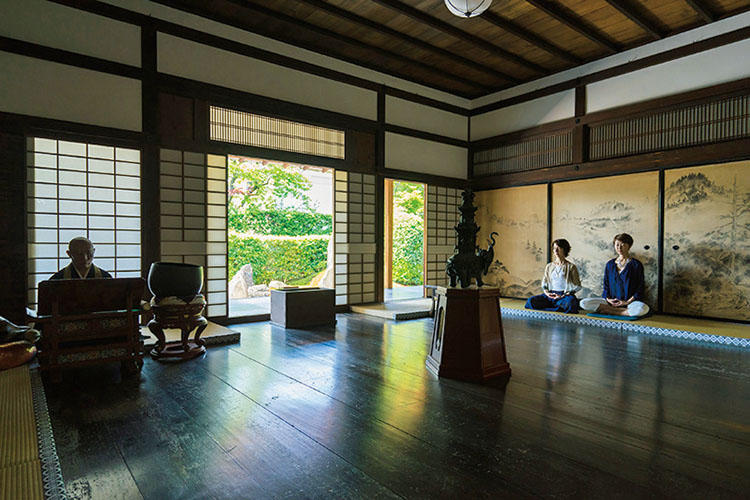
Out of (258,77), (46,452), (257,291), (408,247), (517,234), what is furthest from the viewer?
(408,247)

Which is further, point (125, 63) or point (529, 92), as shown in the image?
point (529, 92)

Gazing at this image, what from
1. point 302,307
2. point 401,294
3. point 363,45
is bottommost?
point 401,294

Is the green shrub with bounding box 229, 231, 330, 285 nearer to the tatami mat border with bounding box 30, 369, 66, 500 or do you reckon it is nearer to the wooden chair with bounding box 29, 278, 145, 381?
the wooden chair with bounding box 29, 278, 145, 381

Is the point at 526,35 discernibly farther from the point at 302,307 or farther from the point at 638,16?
the point at 302,307

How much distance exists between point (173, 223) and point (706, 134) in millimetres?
5855

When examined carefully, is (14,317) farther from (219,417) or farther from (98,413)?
(219,417)

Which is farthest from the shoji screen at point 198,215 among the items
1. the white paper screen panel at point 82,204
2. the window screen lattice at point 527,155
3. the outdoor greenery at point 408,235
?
the outdoor greenery at point 408,235

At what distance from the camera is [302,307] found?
186 inches

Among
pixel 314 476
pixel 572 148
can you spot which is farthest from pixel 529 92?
pixel 314 476

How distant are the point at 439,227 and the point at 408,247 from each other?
4257 mm

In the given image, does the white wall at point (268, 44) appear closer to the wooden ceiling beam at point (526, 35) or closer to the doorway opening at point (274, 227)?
the wooden ceiling beam at point (526, 35)

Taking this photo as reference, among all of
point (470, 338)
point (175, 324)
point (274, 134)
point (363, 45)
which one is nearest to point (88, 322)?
point (175, 324)

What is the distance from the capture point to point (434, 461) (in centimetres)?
176

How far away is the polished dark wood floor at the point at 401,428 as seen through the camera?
1.59 metres
